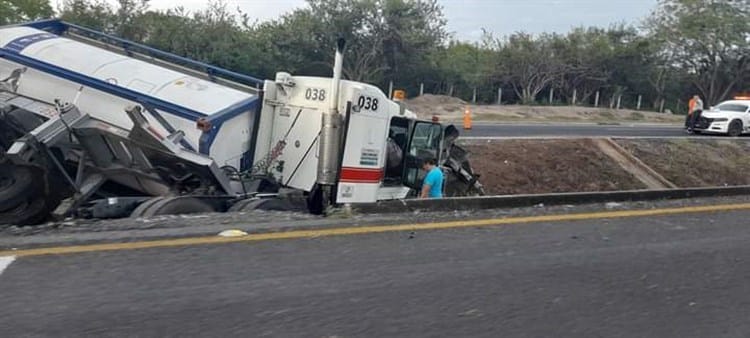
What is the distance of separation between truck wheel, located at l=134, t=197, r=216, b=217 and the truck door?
327cm

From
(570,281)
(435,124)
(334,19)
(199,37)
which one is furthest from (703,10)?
(570,281)

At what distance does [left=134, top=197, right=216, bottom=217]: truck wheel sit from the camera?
301 inches

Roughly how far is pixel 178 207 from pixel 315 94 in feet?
8.31

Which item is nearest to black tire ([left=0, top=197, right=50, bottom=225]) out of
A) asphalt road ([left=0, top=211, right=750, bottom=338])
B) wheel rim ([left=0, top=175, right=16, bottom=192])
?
wheel rim ([left=0, top=175, right=16, bottom=192])

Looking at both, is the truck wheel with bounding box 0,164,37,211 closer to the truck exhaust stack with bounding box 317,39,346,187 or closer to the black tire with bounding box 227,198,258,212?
the black tire with bounding box 227,198,258,212

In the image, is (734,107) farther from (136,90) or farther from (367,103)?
(136,90)

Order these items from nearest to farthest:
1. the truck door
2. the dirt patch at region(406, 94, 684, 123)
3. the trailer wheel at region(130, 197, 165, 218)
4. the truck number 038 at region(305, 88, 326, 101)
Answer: the trailer wheel at region(130, 197, 165, 218) → the truck number 038 at region(305, 88, 326, 101) → the truck door → the dirt patch at region(406, 94, 684, 123)

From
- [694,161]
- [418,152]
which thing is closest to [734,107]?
[694,161]

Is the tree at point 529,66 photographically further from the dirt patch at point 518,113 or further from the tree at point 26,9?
the tree at point 26,9

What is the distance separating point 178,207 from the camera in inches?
310

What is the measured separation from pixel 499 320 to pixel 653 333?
2.86 ft

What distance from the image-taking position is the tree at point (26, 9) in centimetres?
3797

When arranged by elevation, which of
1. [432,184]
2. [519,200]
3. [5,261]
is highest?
[519,200]

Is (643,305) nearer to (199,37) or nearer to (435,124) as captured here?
(435,124)
